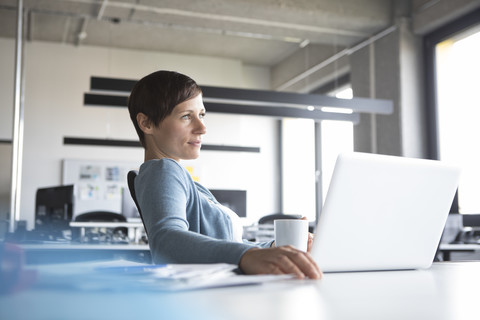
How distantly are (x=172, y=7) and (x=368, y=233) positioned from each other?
15.4 ft

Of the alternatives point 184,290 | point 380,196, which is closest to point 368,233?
point 380,196

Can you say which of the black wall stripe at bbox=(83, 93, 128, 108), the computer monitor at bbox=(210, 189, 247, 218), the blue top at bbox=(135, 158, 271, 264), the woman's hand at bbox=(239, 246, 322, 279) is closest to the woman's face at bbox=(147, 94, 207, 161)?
the blue top at bbox=(135, 158, 271, 264)

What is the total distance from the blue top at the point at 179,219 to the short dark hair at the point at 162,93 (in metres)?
0.18

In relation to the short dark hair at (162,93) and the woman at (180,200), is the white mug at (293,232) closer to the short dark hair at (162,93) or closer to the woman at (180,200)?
the woman at (180,200)

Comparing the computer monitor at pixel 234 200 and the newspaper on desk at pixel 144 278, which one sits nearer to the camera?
the newspaper on desk at pixel 144 278

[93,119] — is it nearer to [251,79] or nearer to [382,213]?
[251,79]

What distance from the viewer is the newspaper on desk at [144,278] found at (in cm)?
58

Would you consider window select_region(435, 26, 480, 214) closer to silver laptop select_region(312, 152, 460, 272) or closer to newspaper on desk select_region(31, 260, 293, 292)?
silver laptop select_region(312, 152, 460, 272)

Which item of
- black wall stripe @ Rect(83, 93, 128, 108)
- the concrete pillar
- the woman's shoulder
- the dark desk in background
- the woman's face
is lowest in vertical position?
the dark desk in background

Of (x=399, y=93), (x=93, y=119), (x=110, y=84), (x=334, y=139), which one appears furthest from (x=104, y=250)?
(x=334, y=139)

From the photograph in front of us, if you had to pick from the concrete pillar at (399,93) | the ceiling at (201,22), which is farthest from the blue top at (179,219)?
the concrete pillar at (399,93)

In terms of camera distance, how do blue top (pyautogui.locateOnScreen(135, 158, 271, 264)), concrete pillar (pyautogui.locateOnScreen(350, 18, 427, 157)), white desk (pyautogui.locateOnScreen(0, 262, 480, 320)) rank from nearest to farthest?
1. white desk (pyautogui.locateOnScreen(0, 262, 480, 320))
2. blue top (pyautogui.locateOnScreen(135, 158, 271, 264))
3. concrete pillar (pyautogui.locateOnScreen(350, 18, 427, 157))

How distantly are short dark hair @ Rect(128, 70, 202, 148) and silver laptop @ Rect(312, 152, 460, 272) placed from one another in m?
0.55

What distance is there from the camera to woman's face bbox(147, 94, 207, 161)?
1406 millimetres
